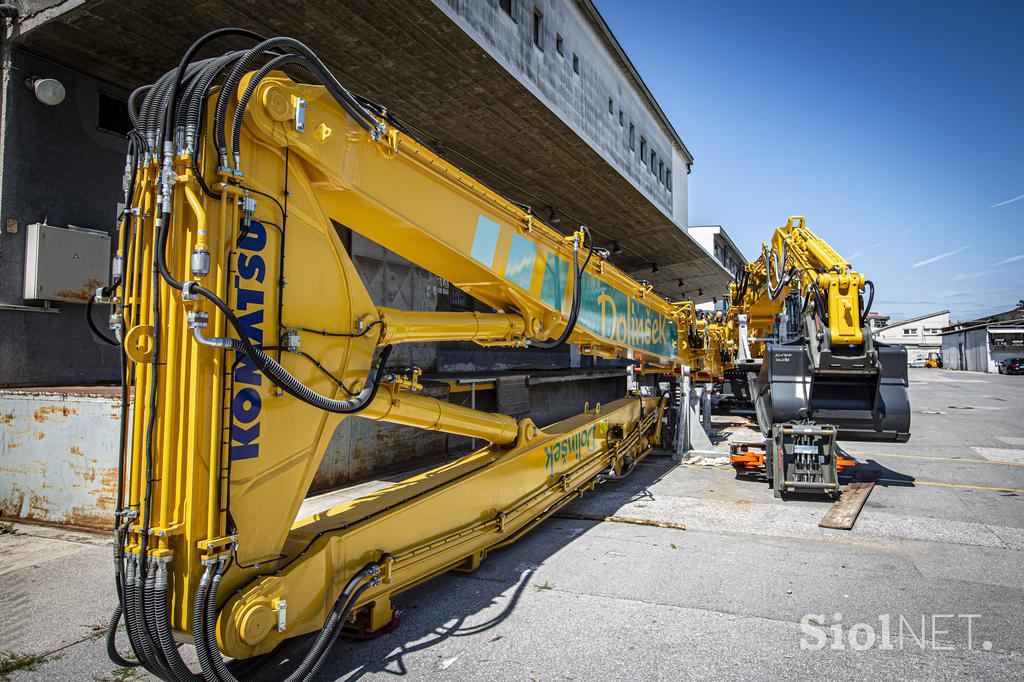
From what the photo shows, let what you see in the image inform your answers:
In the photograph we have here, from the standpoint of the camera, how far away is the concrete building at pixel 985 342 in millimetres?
48406

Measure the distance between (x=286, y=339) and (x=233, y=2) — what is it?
5.45 metres

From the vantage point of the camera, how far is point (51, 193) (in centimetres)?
694

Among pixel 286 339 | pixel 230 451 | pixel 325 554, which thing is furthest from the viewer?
pixel 325 554

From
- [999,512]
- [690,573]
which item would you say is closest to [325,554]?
[690,573]

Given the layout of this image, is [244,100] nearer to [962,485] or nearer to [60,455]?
[60,455]

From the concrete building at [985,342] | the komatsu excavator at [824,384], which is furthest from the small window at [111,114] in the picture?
the concrete building at [985,342]

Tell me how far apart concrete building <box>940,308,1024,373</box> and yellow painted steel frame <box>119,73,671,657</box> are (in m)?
59.0

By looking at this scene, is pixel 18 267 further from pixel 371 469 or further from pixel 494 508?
pixel 494 508

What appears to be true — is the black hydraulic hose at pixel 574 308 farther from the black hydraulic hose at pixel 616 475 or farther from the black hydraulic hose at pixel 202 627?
the black hydraulic hose at pixel 202 627

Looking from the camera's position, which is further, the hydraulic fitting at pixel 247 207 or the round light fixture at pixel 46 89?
the round light fixture at pixel 46 89

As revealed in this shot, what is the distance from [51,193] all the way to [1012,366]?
189ft

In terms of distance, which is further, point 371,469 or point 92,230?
point 371,469

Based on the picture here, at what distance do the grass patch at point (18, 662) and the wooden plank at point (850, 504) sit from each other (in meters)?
6.51

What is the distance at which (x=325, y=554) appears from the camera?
10.7ft
